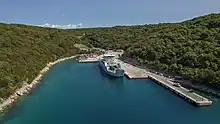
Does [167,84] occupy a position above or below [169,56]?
below

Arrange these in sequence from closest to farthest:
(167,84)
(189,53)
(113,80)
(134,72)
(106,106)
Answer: (106,106) → (167,84) → (189,53) → (113,80) → (134,72)

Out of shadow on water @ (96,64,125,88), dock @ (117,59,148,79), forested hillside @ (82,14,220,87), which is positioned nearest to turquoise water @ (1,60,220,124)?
shadow on water @ (96,64,125,88)

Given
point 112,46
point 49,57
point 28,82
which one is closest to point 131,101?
point 28,82

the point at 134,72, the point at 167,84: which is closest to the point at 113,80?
the point at 134,72

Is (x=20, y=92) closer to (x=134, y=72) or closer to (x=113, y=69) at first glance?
(x=113, y=69)

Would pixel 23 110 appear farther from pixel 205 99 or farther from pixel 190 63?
pixel 190 63

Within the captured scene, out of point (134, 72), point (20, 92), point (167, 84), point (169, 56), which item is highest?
point (169, 56)

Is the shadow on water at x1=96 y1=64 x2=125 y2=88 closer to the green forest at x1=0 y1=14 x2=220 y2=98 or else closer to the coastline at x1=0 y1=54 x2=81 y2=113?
the green forest at x1=0 y1=14 x2=220 y2=98

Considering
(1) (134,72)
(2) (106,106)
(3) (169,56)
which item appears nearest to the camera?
(2) (106,106)

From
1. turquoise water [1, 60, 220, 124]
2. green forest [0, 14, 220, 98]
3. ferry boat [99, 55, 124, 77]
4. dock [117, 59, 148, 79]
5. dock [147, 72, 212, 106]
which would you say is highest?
green forest [0, 14, 220, 98]
